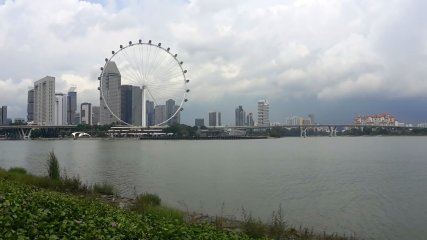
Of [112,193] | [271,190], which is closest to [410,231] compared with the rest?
[271,190]

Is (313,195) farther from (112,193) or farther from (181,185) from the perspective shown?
(112,193)

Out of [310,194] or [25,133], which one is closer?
[310,194]

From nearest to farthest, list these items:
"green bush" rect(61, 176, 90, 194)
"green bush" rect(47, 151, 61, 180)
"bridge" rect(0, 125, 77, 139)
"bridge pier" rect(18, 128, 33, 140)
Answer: "green bush" rect(61, 176, 90, 194)
"green bush" rect(47, 151, 61, 180)
"bridge" rect(0, 125, 77, 139)
"bridge pier" rect(18, 128, 33, 140)

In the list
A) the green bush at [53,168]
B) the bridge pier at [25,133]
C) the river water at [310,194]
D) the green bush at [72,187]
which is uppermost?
the bridge pier at [25,133]

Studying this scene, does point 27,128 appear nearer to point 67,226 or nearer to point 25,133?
point 25,133

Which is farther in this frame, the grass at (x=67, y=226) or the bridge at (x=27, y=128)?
the bridge at (x=27, y=128)

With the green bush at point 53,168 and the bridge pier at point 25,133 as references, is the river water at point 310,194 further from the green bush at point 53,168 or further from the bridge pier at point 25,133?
the bridge pier at point 25,133

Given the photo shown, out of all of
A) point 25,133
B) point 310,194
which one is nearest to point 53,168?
point 310,194

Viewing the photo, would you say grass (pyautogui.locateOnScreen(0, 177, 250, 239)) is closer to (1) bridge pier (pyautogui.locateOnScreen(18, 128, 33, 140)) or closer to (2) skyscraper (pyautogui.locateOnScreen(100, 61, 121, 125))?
(2) skyscraper (pyautogui.locateOnScreen(100, 61, 121, 125))

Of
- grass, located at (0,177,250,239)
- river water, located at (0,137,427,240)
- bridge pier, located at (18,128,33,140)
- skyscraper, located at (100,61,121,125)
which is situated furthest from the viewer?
bridge pier, located at (18,128,33,140)

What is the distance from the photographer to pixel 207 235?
838 cm

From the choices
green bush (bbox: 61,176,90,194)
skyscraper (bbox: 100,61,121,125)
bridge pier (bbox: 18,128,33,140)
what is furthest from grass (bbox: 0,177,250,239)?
bridge pier (bbox: 18,128,33,140)

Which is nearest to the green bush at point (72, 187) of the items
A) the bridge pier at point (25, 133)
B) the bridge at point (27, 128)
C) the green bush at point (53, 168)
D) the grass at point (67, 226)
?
the green bush at point (53, 168)

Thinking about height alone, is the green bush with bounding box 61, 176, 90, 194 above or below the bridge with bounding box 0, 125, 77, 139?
below
